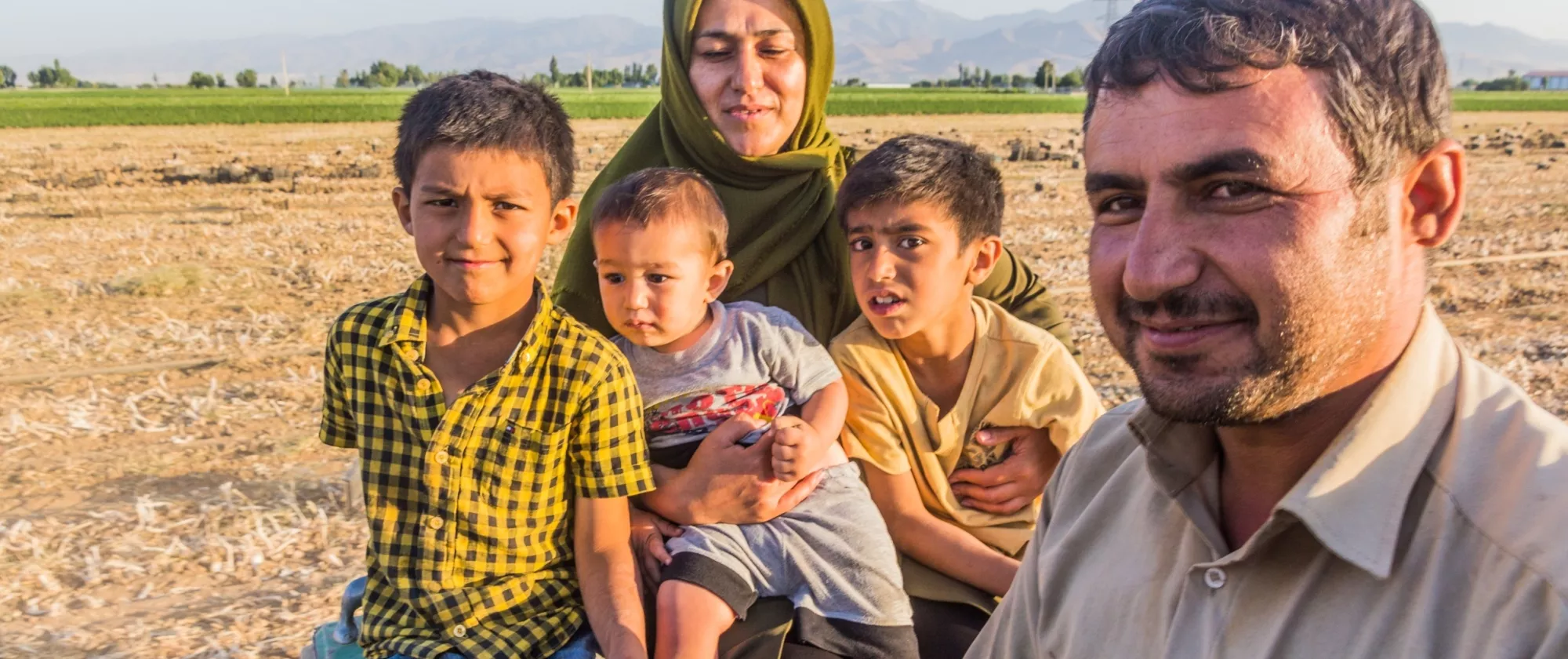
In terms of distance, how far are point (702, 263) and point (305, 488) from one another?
3932mm

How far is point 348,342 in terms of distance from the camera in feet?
9.19

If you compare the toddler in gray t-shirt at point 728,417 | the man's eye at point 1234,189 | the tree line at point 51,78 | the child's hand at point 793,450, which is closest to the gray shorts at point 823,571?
the toddler in gray t-shirt at point 728,417

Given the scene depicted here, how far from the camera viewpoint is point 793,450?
2912mm

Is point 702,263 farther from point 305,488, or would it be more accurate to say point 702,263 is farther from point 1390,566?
point 305,488

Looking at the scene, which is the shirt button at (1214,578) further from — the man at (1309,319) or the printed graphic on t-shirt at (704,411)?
the printed graphic on t-shirt at (704,411)

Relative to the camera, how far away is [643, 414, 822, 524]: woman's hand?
2936mm

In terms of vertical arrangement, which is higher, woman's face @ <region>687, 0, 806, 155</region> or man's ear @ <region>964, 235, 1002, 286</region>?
woman's face @ <region>687, 0, 806, 155</region>

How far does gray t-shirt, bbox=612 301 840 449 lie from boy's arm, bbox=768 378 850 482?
39 millimetres

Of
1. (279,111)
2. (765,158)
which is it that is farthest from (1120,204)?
(279,111)

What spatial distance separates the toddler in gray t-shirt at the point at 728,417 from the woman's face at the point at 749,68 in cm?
48

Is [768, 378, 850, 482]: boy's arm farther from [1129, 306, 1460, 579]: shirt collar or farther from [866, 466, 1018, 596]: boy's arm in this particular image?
[1129, 306, 1460, 579]: shirt collar

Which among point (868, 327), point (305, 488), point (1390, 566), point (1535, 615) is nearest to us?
point (1535, 615)

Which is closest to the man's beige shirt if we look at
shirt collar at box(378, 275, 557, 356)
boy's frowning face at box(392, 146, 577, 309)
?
shirt collar at box(378, 275, 557, 356)

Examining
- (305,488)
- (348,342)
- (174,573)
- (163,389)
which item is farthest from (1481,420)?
→ (163,389)
